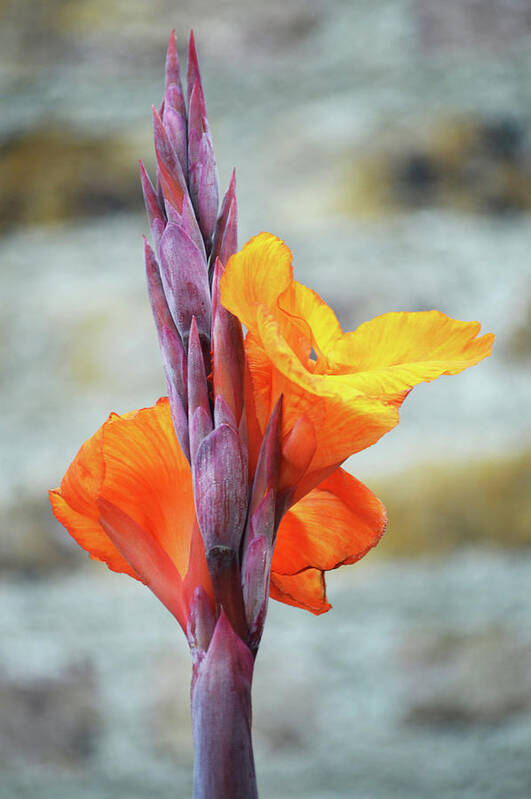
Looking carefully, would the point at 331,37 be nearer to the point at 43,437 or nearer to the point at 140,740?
the point at 43,437

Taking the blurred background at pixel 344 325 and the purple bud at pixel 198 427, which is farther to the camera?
the blurred background at pixel 344 325

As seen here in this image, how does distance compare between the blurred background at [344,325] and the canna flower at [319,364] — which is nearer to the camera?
the canna flower at [319,364]

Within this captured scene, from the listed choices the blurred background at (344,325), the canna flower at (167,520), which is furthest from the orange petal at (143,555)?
the blurred background at (344,325)

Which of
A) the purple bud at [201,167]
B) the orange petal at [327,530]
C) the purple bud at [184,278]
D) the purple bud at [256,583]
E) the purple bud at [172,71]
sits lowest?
the purple bud at [256,583]

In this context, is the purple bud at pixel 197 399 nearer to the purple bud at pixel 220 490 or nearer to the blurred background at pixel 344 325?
the purple bud at pixel 220 490

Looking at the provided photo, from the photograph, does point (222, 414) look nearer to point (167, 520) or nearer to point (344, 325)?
point (167, 520)

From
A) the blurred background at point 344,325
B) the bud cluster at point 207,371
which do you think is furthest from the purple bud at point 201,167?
the blurred background at point 344,325

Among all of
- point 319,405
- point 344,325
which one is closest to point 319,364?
point 319,405

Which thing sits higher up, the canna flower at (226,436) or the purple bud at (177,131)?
the purple bud at (177,131)

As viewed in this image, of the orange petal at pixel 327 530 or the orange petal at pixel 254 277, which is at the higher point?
the orange petal at pixel 254 277

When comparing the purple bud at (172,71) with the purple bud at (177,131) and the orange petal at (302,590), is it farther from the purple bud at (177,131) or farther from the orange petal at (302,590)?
the orange petal at (302,590)
